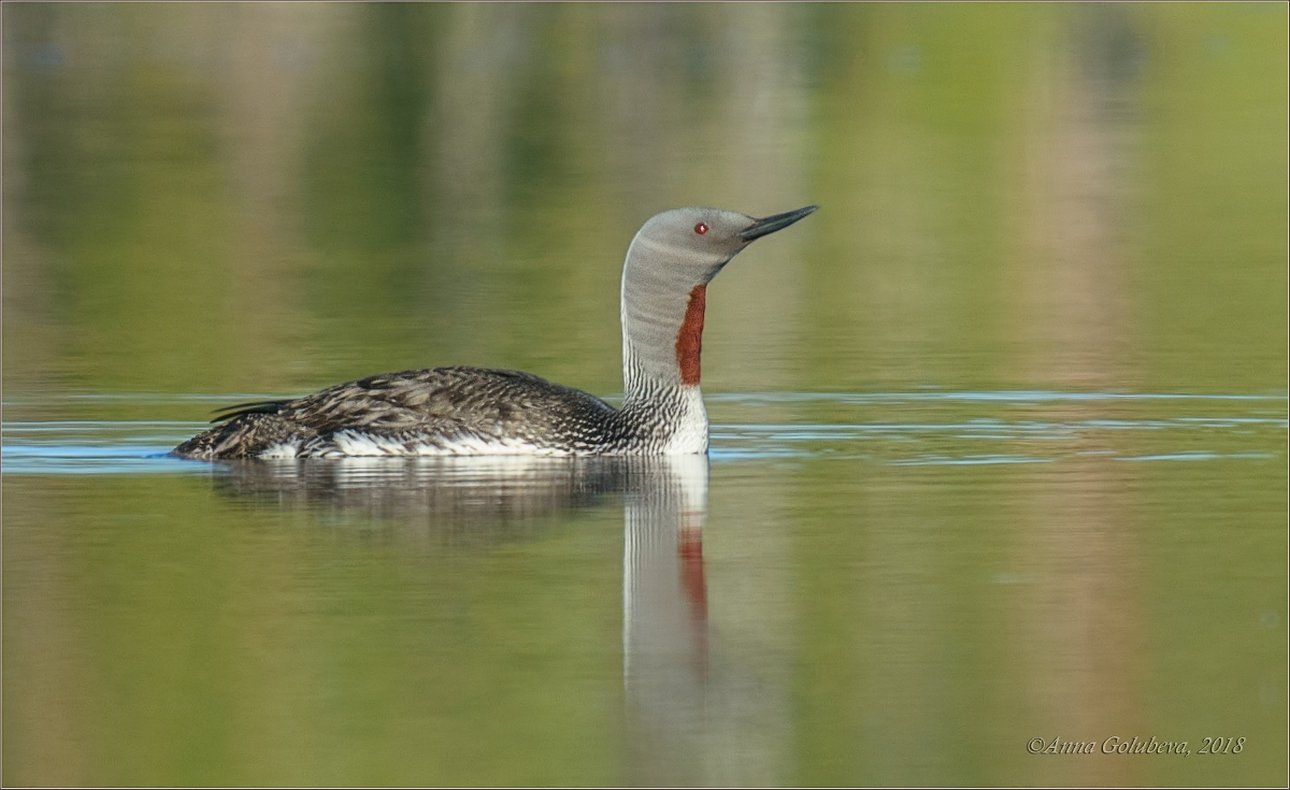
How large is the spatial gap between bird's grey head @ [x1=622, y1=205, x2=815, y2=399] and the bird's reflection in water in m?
0.43

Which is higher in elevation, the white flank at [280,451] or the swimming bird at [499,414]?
the swimming bird at [499,414]

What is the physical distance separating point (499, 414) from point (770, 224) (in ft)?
4.14

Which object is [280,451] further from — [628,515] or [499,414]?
[628,515]

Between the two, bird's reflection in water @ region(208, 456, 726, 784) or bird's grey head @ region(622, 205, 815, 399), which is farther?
bird's grey head @ region(622, 205, 815, 399)

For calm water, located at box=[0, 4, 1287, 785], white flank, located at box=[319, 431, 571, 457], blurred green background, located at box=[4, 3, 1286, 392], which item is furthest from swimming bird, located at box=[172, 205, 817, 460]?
blurred green background, located at box=[4, 3, 1286, 392]

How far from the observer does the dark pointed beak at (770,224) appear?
420 inches

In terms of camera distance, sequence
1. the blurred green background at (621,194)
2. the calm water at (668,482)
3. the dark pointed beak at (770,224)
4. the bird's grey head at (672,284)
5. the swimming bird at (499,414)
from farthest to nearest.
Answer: the blurred green background at (621,194) < the bird's grey head at (672,284) < the swimming bird at (499,414) < the dark pointed beak at (770,224) < the calm water at (668,482)

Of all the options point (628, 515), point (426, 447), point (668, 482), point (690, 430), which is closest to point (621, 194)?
point (690, 430)

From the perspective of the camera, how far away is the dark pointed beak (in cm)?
1066

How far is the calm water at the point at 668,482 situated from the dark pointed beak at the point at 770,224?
0.85m

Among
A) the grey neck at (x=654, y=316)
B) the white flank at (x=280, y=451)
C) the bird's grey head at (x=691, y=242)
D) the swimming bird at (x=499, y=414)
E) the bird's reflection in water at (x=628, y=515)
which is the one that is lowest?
the bird's reflection in water at (x=628, y=515)

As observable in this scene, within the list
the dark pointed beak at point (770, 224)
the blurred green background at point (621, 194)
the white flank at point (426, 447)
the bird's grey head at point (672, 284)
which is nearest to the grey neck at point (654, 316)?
the bird's grey head at point (672, 284)

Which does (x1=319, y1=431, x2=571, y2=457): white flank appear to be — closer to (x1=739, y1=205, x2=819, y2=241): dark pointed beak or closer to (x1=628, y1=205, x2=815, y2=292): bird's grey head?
(x1=628, y1=205, x2=815, y2=292): bird's grey head

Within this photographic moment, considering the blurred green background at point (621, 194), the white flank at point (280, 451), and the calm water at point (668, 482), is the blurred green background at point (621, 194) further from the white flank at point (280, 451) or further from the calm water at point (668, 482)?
the white flank at point (280, 451)
